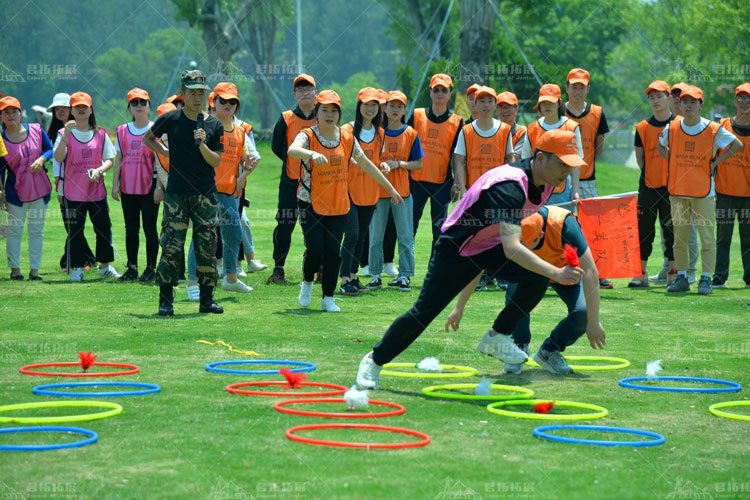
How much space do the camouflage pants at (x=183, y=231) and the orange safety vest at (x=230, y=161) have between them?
1549mm

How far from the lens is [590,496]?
5.08 meters

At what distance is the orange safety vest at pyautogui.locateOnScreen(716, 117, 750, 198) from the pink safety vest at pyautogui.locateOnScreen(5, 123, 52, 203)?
28.0 feet

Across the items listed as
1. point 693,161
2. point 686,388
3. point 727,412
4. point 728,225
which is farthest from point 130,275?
point 727,412

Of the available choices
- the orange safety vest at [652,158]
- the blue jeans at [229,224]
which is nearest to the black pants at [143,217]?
the blue jeans at [229,224]

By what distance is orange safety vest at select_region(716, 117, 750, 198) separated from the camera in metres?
13.6

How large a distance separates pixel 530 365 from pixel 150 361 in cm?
295

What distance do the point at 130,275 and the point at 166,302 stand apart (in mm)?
3119

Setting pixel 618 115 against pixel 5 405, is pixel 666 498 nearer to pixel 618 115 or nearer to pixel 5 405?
pixel 5 405

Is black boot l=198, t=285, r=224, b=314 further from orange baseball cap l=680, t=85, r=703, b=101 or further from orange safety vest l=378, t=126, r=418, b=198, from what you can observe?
orange baseball cap l=680, t=85, r=703, b=101

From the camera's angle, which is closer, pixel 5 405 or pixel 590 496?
pixel 590 496

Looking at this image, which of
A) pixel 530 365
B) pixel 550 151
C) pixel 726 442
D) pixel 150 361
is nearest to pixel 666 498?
pixel 726 442

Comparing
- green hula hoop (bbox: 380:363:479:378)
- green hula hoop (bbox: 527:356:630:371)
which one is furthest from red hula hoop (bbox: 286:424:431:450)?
green hula hoop (bbox: 527:356:630:371)

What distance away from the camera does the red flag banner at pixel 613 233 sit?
13.0 meters

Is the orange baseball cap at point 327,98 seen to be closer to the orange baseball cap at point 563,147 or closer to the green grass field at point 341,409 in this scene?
the green grass field at point 341,409
